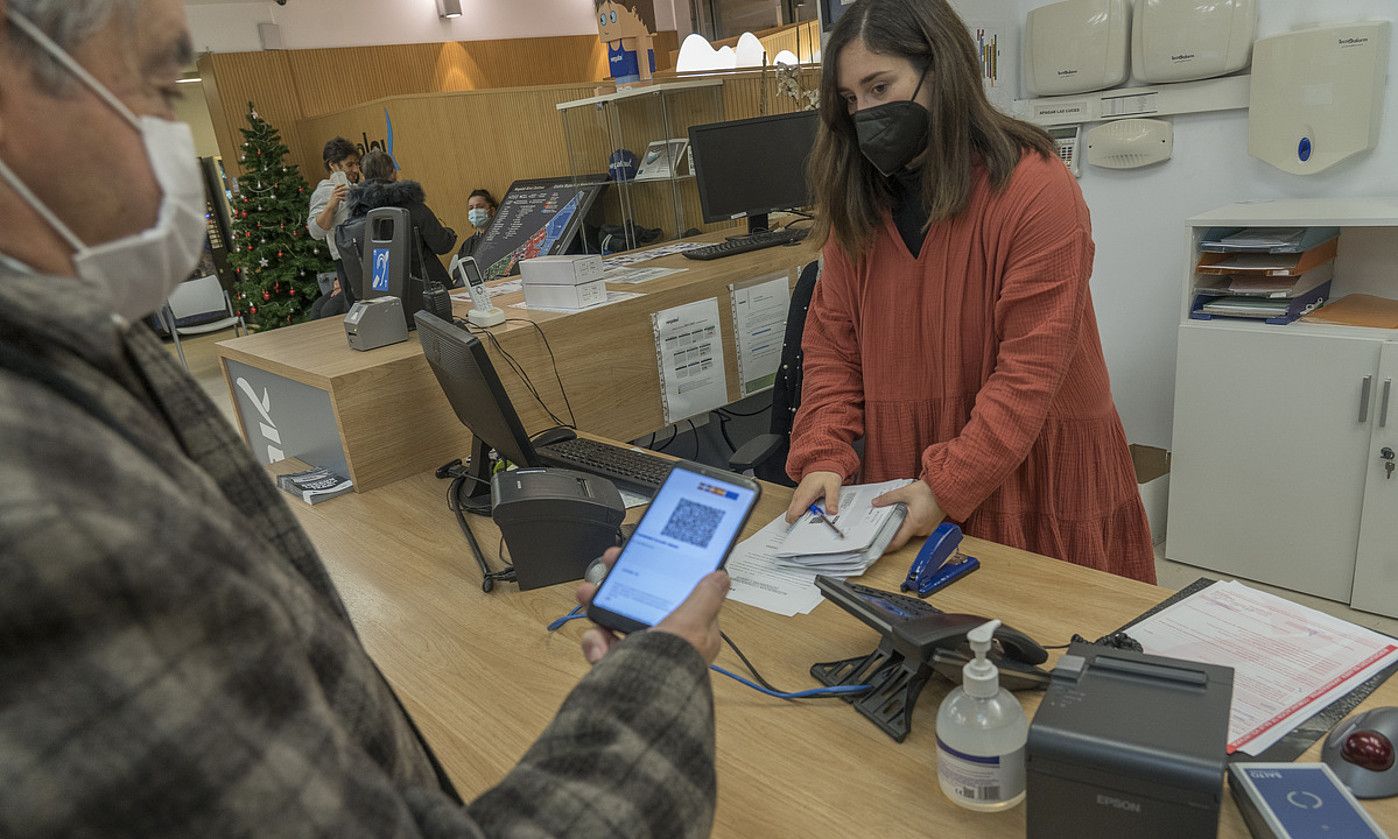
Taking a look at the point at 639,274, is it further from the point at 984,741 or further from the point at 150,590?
the point at 150,590

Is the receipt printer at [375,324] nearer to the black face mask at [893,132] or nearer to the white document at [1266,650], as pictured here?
the black face mask at [893,132]

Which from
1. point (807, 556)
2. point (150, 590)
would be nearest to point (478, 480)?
point (807, 556)

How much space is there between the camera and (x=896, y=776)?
93 cm

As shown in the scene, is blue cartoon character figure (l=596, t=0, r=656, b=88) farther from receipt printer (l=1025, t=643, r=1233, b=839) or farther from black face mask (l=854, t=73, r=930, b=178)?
receipt printer (l=1025, t=643, r=1233, b=839)

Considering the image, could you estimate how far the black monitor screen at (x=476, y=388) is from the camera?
152cm

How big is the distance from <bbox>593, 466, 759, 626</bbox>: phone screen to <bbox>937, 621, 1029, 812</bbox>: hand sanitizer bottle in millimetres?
274

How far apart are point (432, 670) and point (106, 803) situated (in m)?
0.95

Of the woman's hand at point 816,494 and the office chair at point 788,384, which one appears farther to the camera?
the office chair at point 788,384

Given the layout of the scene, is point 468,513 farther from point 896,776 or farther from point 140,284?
point 140,284

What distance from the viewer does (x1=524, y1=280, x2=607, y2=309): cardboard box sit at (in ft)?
7.62

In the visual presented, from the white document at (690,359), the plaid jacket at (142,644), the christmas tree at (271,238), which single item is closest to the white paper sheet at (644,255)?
the white document at (690,359)

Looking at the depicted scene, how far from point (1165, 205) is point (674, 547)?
8.95ft

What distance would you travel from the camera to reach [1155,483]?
9.82 feet

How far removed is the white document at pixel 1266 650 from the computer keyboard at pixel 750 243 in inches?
75.4
